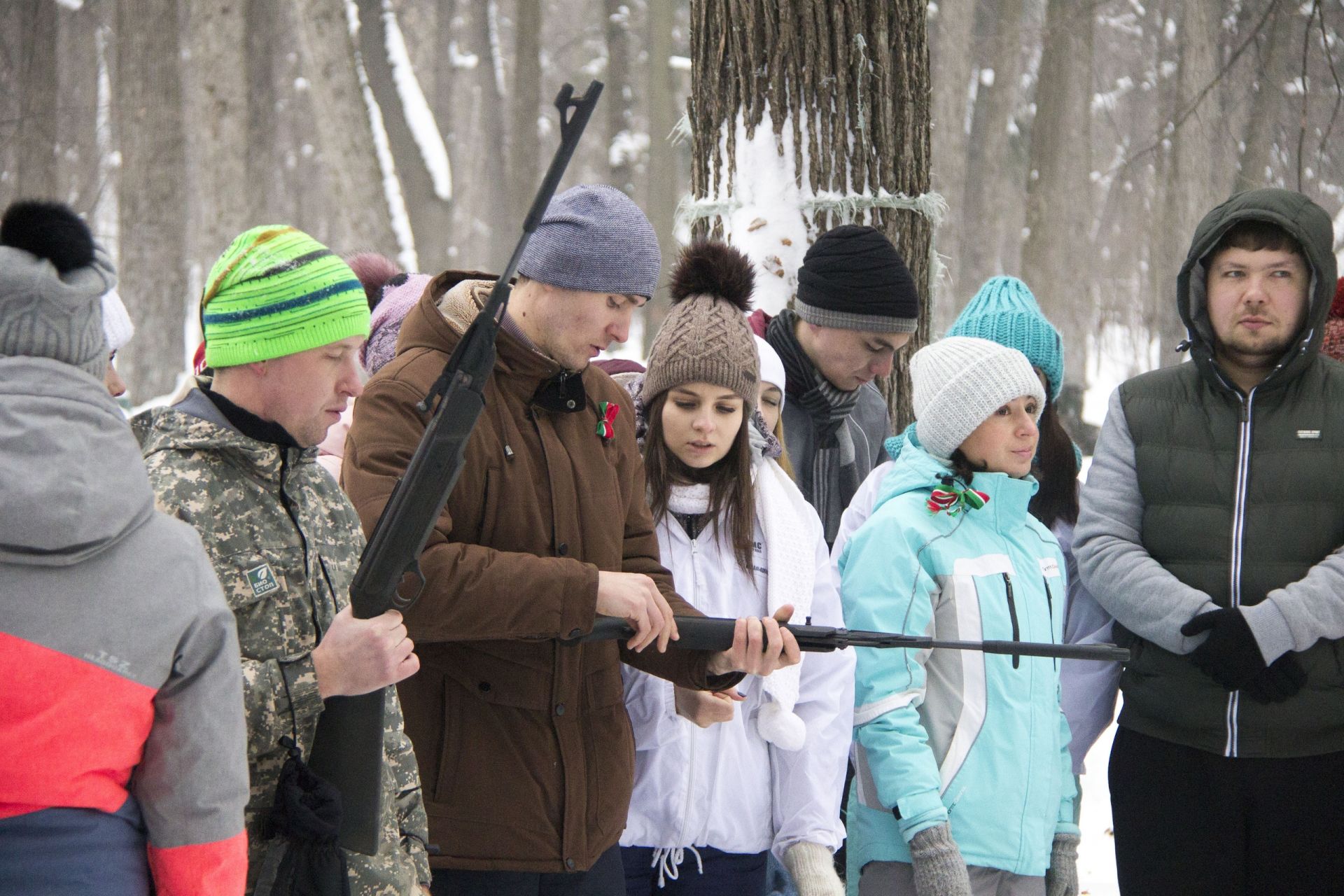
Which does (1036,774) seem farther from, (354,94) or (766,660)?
(354,94)

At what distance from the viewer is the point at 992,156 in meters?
18.8

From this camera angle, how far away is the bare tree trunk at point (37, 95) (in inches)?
559

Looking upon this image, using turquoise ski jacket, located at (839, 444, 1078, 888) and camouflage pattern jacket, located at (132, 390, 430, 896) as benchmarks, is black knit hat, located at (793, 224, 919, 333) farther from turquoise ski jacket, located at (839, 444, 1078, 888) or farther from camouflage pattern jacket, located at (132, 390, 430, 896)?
camouflage pattern jacket, located at (132, 390, 430, 896)

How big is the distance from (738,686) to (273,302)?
55.9 inches

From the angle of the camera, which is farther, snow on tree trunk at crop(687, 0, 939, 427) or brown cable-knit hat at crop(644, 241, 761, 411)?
snow on tree trunk at crop(687, 0, 939, 427)

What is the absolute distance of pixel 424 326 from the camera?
2.48 metres

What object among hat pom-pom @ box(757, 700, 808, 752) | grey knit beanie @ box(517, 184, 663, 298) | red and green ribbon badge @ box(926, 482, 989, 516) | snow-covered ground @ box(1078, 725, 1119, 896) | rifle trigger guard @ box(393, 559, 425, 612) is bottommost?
snow-covered ground @ box(1078, 725, 1119, 896)

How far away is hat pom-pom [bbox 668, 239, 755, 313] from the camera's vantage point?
125 inches

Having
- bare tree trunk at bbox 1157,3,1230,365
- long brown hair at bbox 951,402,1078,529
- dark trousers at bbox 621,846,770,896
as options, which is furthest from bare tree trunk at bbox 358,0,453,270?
dark trousers at bbox 621,846,770,896

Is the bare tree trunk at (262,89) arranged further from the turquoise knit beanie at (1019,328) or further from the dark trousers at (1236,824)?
the dark trousers at (1236,824)

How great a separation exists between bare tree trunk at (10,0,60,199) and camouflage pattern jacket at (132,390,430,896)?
13.5m

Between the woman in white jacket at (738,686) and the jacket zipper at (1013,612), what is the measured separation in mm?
372

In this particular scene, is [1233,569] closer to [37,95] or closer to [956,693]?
[956,693]

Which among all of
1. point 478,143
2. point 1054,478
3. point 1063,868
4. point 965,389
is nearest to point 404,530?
point 965,389
